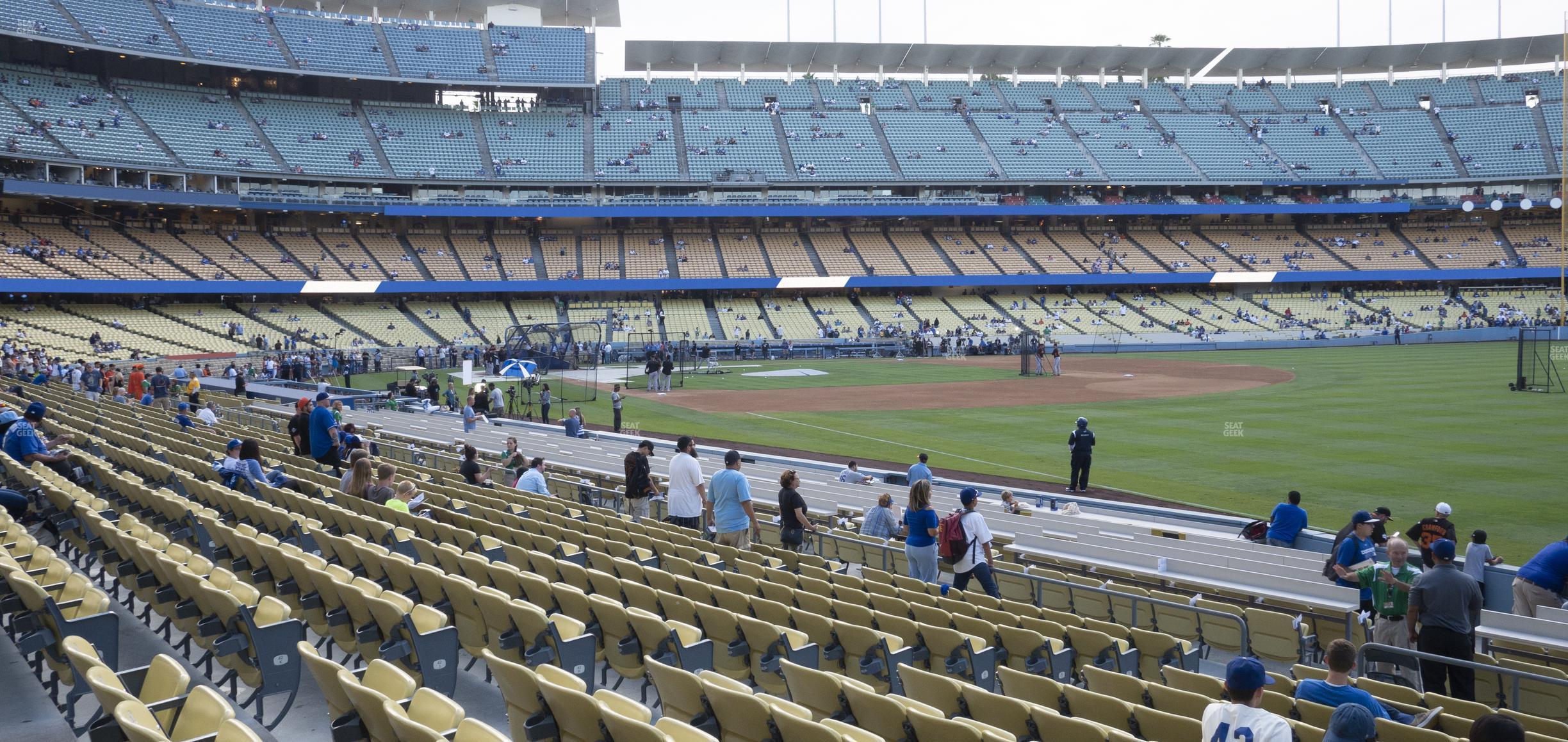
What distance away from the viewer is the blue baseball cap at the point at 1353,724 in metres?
5.08

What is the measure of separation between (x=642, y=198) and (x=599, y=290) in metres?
7.66

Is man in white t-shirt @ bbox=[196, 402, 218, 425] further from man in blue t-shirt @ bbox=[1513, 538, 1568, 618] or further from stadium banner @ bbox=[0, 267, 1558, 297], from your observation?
stadium banner @ bbox=[0, 267, 1558, 297]

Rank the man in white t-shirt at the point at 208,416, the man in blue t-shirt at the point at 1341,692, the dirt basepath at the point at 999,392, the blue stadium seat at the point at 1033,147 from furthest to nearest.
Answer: the blue stadium seat at the point at 1033,147 < the dirt basepath at the point at 999,392 < the man in white t-shirt at the point at 208,416 < the man in blue t-shirt at the point at 1341,692

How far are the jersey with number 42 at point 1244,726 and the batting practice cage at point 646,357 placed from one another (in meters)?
36.8

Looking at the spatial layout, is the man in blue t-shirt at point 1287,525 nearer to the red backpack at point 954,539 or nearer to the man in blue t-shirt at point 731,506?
the red backpack at point 954,539

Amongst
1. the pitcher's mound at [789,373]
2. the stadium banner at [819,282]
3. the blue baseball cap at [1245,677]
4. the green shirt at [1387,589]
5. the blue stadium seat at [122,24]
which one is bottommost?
the green shirt at [1387,589]

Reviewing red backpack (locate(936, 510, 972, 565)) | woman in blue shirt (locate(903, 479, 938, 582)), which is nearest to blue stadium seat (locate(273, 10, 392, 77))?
woman in blue shirt (locate(903, 479, 938, 582))

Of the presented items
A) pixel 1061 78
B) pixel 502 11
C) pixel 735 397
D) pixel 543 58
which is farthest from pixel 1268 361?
pixel 502 11

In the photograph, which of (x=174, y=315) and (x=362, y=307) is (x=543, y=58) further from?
(x=174, y=315)

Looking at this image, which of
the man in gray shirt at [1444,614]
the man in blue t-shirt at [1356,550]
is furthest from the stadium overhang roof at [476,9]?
the man in gray shirt at [1444,614]

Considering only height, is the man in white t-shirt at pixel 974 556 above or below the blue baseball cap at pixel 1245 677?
below

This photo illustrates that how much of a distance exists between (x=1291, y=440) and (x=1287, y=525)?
46.5 ft

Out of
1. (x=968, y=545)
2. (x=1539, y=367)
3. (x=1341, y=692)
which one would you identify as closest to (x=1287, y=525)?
(x=968, y=545)

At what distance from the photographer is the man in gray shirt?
326 inches
